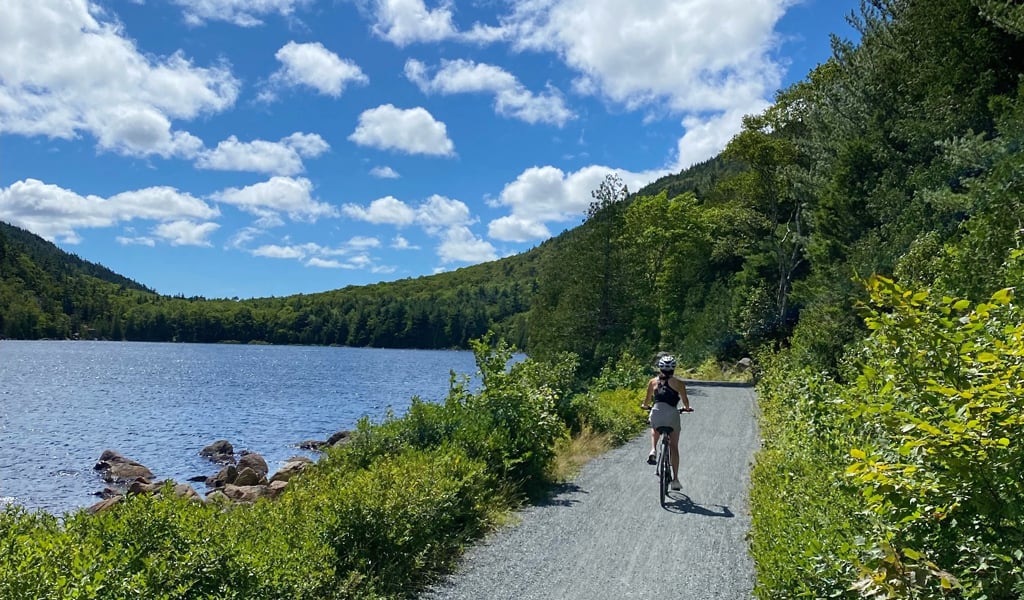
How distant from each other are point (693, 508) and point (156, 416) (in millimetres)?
38798

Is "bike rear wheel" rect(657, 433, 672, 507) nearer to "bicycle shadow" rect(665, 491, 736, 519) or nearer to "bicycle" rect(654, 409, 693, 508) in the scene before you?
"bicycle" rect(654, 409, 693, 508)

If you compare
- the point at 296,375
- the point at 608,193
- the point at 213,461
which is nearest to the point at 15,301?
the point at 296,375

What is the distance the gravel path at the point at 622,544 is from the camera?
231 inches

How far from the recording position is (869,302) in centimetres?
424

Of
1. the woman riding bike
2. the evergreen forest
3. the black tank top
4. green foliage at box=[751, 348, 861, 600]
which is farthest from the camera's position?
the black tank top

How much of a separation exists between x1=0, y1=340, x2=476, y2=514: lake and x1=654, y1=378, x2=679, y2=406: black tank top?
4.36 meters

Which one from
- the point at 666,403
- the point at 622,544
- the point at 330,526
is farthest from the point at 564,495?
the point at 330,526

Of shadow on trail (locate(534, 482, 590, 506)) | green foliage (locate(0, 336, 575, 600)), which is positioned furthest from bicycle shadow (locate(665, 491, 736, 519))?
green foliage (locate(0, 336, 575, 600))

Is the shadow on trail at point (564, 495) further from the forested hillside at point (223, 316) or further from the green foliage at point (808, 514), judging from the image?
the forested hillside at point (223, 316)

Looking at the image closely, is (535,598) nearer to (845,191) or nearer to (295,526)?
(295,526)

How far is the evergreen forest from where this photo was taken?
312 cm

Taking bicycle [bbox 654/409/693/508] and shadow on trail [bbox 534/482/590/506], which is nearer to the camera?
bicycle [bbox 654/409/693/508]

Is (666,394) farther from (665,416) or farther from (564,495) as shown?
(564,495)

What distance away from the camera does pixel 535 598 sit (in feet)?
18.6
